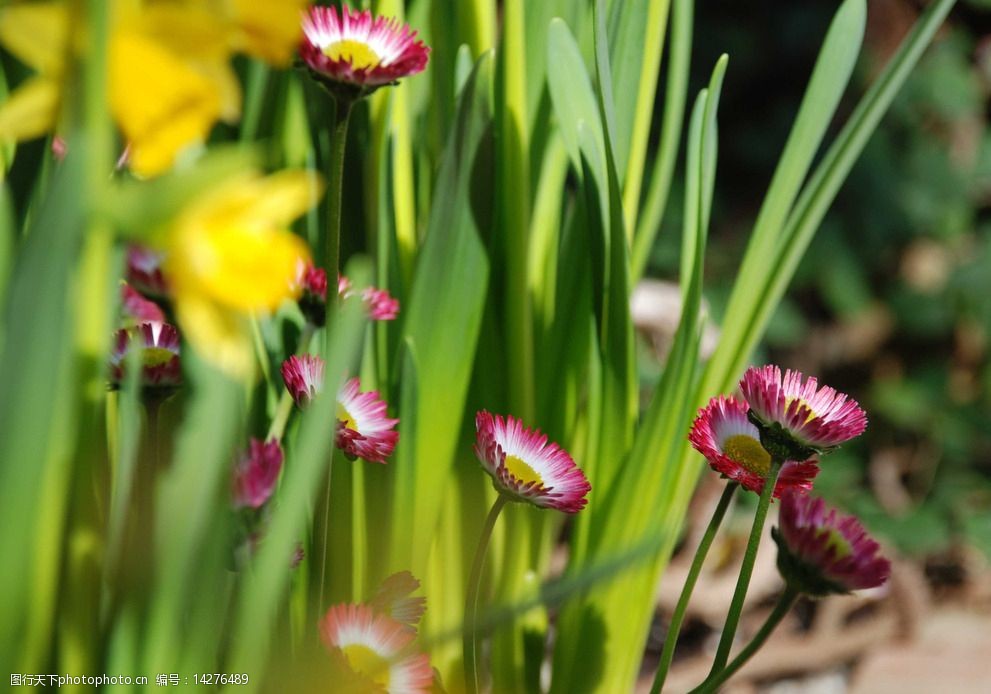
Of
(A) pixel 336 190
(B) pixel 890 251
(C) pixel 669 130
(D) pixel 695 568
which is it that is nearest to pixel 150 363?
(A) pixel 336 190

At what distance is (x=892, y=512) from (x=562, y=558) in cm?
59

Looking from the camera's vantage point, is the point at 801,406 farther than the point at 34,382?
Yes

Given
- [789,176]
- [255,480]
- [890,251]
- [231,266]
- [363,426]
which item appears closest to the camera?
[231,266]

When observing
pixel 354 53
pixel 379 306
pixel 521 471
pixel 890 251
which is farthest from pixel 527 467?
pixel 890 251

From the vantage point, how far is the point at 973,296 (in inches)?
68.6

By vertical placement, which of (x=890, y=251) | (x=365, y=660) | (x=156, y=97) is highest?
(x=890, y=251)

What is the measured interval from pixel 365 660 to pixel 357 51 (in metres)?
0.28

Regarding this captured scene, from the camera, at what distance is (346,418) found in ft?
1.51

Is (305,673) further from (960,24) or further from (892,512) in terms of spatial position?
(960,24)

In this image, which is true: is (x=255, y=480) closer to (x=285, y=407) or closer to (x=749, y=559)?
(x=285, y=407)

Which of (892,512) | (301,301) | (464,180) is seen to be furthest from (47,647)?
(892,512)

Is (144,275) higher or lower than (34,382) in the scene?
higher

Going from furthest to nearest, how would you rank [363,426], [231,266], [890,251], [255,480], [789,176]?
[890,251], [789,176], [363,426], [255,480], [231,266]

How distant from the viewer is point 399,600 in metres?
0.46
